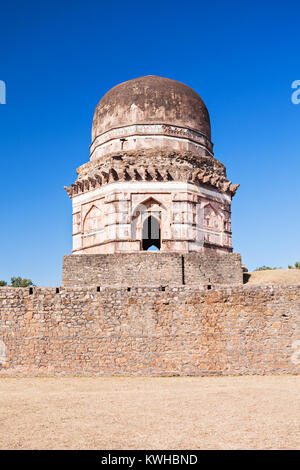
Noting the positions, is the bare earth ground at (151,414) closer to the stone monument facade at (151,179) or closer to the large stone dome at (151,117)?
the stone monument facade at (151,179)

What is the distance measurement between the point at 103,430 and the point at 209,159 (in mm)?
16763

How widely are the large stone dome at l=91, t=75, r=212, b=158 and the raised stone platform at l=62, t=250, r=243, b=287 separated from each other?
6280mm

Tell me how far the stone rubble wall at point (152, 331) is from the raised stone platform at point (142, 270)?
5328 millimetres

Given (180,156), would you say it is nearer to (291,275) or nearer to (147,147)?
(147,147)

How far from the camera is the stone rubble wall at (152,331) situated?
1034 cm

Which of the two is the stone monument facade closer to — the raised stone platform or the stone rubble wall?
the raised stone platform

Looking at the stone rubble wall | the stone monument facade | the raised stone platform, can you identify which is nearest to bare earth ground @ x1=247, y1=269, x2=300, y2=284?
the raised stone platform

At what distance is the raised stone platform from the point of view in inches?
635

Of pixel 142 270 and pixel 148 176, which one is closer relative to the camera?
pixel 142 270

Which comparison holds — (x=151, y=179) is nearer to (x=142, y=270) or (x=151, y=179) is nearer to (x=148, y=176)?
(x=148, y=176)

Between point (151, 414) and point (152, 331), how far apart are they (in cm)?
428

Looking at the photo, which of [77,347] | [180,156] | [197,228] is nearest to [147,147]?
[180,156]

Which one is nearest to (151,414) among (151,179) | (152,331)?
(152,331)

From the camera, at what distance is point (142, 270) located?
53.3ft
